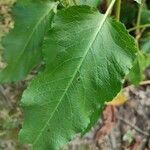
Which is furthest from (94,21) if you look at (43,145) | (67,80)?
(43,145)

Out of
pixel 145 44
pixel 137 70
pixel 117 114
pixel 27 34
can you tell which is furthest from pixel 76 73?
pixel 117 114

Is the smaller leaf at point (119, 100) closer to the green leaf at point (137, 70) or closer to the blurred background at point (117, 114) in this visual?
the blurred background at point (117, 114)

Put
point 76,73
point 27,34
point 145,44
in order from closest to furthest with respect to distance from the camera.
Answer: point 76,73, point 27,34, point 145,44

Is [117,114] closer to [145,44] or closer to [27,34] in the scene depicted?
[145,44]

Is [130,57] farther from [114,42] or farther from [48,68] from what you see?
[48,68]

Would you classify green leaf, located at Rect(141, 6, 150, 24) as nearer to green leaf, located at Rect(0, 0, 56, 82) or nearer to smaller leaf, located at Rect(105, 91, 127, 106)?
smaller leaf, located at Rect(105, 91, 127, 106)

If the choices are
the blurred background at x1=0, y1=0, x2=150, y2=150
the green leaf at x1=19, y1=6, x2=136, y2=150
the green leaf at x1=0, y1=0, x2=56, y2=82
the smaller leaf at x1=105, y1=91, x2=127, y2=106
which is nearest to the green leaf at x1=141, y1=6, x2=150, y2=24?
the blurred background at x1=0, y1=0, x2=150, y2=150

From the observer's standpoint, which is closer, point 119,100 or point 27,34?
point 27,34
